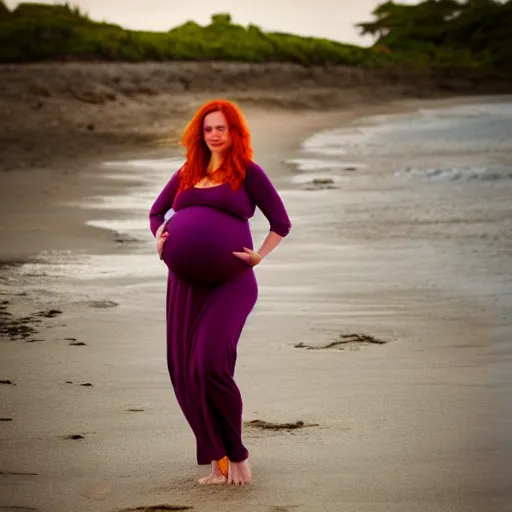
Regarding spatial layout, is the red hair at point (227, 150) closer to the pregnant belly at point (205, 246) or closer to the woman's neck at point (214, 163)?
the woman's neck at point (214, 163)

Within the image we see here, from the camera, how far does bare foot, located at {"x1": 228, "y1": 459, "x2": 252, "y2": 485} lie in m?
4.96

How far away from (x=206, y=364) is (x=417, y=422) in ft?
4.26

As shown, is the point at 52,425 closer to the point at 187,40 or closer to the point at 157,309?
the point at 157,309

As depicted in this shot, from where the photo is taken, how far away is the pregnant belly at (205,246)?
4.91m

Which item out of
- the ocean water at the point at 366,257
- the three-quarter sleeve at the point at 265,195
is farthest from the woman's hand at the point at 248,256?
the ocean water at the point at 366,257

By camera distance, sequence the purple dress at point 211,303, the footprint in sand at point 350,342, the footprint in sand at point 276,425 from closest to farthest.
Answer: the purple dress at point 211,303
the footprint in sand at point 276,425
the footprint in sand at point 350,342

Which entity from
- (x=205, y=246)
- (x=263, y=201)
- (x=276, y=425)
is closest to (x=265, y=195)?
(x=263, y=201)

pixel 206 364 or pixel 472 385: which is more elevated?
pixel 206 364

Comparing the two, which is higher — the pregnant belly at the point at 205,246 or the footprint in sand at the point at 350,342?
the pregnant belly at the point at 205,246

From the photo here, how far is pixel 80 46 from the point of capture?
1667 inches

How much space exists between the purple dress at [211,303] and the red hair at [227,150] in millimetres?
44

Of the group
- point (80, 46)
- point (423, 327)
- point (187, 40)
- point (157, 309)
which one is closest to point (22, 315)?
point (157, 309)

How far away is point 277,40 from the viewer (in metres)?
53.7

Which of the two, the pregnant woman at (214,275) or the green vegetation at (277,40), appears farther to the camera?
the green vegetation at (277,40)
